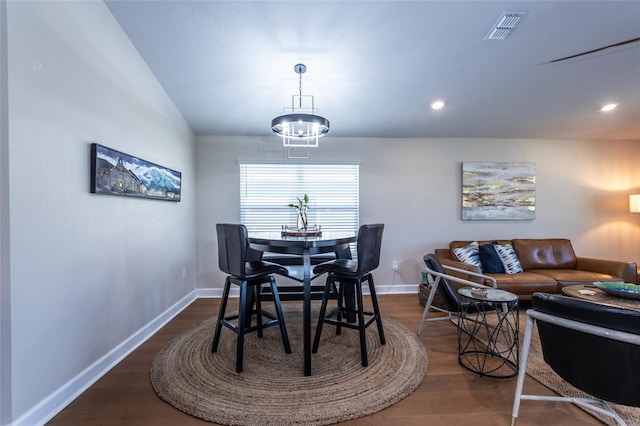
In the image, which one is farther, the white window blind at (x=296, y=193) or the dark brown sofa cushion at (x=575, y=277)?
the white window blind at (x=296, y=193)

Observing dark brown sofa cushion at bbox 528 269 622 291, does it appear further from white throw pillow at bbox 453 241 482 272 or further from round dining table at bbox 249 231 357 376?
round dining table at bbox 249 231 357 376

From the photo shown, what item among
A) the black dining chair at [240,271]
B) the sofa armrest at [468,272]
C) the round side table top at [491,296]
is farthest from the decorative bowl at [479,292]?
the black dining chair at [240,271]

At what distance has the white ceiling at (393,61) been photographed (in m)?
1.88

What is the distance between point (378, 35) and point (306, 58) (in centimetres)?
63

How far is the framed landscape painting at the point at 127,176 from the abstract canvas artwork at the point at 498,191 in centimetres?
393

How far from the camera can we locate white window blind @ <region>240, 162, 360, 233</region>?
12.4ft

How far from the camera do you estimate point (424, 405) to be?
160 cm

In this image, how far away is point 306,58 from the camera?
2279 mm

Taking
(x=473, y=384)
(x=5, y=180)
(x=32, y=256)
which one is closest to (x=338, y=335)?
(x=473, y=384)

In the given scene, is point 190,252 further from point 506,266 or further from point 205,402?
point 506,266

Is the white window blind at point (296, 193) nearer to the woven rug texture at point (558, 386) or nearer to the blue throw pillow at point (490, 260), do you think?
the blue throw pillow at point (490, 260)

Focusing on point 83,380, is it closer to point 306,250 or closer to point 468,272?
point 306,250

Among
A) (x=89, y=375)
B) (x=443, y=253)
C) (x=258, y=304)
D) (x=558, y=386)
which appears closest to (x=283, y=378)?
(x=258, y=304)

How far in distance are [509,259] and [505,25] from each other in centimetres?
263
